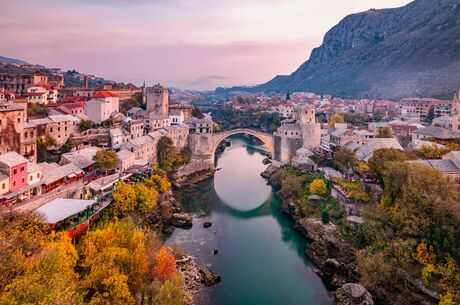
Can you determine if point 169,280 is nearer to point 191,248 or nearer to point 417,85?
point 191,248

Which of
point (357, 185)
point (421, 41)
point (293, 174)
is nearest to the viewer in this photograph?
point (357, 185)

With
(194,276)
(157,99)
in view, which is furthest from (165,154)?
(194,276)

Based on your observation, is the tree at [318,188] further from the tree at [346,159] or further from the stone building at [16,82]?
the stone building at [16,82]

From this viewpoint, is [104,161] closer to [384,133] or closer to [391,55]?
[384,133]

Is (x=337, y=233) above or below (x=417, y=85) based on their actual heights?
below

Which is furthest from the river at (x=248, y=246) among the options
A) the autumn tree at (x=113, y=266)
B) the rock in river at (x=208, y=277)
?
the autumn tree at (x=113, y=266)

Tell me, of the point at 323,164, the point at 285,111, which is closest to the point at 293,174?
the point at 323,164
